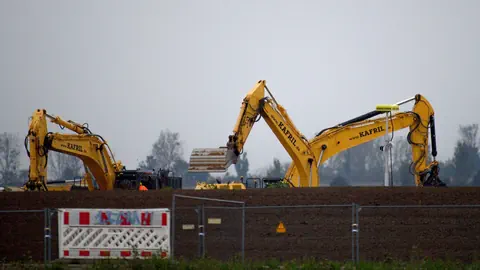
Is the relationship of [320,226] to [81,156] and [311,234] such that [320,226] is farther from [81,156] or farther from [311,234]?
[81,156]

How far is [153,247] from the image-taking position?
28484 mm

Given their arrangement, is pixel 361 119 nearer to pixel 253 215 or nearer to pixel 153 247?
pixel 253 215

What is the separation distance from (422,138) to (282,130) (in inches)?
285

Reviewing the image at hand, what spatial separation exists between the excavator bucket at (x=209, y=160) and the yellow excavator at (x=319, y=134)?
56 mm

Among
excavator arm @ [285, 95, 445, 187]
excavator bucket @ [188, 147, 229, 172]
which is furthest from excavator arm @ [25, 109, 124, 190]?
excavator arm @ [285, 95, 445, 187]

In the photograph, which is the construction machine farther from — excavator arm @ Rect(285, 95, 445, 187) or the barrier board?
the barrier board

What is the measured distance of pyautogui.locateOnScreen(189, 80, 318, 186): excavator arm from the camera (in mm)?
44500

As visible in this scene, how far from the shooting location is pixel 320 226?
34.4 metres

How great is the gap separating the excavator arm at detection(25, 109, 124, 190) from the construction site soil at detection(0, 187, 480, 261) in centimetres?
828

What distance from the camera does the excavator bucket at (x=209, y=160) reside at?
44.1 meters

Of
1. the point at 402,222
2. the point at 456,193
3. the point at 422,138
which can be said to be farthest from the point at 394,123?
the point at 402,222

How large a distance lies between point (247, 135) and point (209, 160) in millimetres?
2405

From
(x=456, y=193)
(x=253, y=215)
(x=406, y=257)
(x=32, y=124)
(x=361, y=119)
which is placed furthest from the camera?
(x=361, y=119)

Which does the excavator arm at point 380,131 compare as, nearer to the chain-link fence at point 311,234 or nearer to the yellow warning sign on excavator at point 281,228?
the chain-link fence at point 311,234
